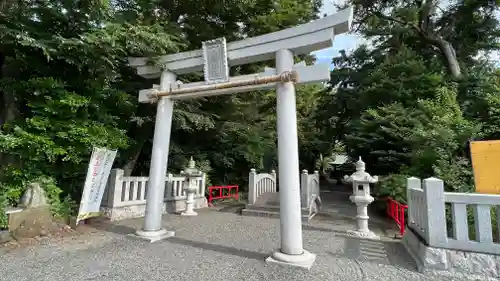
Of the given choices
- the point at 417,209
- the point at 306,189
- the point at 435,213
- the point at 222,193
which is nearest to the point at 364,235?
the point at 417,209

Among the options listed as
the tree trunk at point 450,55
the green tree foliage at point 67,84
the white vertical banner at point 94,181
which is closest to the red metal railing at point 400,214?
the green tree foliage at point 67,84

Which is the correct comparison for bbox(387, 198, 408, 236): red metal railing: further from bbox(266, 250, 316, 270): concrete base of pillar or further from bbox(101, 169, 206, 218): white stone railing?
bbox(101, 169, 206, 218): white stone railing

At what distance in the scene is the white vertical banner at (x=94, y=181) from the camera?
4898 millimetres

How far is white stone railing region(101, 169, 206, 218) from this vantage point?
20.1 ft

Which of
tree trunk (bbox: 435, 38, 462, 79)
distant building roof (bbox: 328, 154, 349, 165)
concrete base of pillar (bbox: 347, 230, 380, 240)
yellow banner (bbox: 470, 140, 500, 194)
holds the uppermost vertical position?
tree trunk (bbox: 435, 38, 462, 79)

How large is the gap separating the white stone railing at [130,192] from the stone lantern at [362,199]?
5.05 m

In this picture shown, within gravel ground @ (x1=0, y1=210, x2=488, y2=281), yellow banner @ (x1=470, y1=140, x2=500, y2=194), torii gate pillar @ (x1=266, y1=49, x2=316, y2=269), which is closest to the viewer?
gravel ground @ (x1=0, y1=210, x2=488, y2=281)

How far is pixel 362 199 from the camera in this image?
5.57 meters

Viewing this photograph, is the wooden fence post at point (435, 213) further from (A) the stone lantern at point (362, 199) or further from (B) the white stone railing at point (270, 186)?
(B) the white stone railing at point (270, 186)

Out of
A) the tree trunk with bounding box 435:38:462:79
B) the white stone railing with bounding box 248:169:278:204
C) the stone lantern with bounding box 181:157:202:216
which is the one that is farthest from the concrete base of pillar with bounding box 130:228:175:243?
the tree trunk with bounding box 435:38:462:79

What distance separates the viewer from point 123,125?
22.5ft

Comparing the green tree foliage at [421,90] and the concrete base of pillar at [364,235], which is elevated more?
the green tree foliage at [421,90]

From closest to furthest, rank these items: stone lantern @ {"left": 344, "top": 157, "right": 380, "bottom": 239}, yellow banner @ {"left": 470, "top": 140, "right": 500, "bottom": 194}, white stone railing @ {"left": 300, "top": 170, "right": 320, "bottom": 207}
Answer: yellow banner @ {"left": 470, "top": 140, "right": 500, "bottom": 194}
stone lantern @ {"left": 344, "top": 157, "right": 380, "bottom": 239}
white stone railing @ {"left": 300, "top": 170, "right": 320, "bottom": 207}

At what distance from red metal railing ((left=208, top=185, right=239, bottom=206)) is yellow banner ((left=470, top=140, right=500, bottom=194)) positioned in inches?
301
